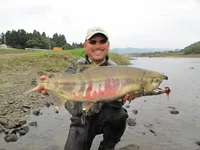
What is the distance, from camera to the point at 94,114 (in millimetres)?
4891

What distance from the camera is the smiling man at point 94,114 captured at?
4.63 m

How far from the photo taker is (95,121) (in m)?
5.00

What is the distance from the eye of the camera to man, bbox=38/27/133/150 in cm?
463

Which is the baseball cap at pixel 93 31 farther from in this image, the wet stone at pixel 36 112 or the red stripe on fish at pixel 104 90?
the wet stone at pixel 36 112

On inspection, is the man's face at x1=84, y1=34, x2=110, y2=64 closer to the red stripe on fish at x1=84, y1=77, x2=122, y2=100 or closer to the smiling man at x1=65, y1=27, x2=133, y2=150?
the smiling man at x1=65, y1=27, x2=133, y2=150

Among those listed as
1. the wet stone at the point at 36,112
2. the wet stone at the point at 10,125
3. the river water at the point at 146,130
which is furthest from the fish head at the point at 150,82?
the wet stone at the point at 36,112

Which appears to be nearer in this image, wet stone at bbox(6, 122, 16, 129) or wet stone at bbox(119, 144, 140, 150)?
wet stone at bbox(119, 144, 140, 150)

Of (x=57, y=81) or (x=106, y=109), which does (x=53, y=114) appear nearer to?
(x=106, y=109)

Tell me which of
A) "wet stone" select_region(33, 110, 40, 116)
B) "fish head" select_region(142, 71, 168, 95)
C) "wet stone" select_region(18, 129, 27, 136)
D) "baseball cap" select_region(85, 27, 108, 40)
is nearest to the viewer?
"fish head" select_region(142, 71, 168, 95)

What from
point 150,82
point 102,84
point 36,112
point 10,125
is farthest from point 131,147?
point 36,112

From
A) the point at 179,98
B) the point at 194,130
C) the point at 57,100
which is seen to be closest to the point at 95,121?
the point at 57,100

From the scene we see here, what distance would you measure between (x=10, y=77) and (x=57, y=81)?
12390mm

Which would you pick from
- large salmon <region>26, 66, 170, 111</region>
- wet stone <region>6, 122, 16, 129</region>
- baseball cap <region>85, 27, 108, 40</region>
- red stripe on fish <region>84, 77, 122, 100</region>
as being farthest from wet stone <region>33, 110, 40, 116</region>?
red stripe on fish <region>84, 77, 122, 100</region>

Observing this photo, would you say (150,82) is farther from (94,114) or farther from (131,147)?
(131,147)
